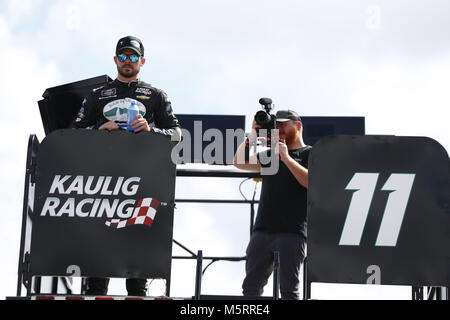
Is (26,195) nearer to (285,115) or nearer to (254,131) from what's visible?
(254,131)

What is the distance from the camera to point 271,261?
20.8ft

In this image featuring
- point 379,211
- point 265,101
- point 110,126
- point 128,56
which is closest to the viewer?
point 379,211

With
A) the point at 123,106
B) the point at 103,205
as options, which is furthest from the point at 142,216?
the point at 123,106

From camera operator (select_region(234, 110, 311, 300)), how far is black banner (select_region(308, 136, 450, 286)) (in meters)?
0.56

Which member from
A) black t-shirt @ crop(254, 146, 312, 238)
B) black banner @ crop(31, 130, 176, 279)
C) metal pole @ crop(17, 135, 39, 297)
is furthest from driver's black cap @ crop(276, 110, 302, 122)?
metal pole @ crop(17, 135, 39, 297)

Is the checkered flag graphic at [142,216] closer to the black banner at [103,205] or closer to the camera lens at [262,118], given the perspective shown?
the black banner at [103,205]

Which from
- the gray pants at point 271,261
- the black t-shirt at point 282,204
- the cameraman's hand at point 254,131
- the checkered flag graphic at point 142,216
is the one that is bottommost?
the gray pants at point 271,261

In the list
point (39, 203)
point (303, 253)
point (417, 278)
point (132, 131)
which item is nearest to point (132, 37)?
point (132, 131)

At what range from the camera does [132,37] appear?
689cm

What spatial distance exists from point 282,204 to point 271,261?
0.44m

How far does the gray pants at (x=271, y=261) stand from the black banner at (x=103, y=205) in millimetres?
838

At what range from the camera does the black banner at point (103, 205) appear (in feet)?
19.0

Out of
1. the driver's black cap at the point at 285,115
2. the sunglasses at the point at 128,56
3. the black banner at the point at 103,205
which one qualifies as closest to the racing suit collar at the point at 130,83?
the sunglasses at the point at 128,56
